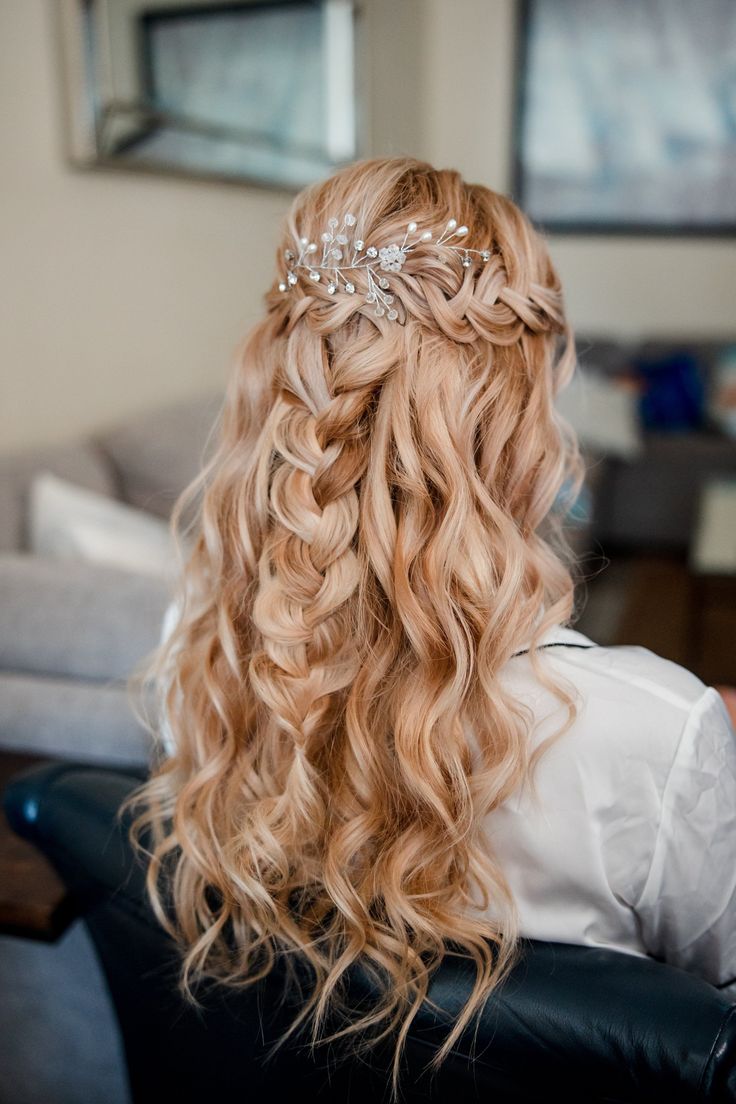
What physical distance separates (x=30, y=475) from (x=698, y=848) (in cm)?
160

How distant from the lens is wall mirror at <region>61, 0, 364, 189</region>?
2.21 m

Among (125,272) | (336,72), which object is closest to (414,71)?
(336,72)

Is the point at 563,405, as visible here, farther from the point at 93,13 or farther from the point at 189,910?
A: the point at 189,910

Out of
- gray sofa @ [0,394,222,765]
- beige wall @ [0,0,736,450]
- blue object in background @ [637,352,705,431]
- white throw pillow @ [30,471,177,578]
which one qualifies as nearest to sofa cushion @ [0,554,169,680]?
gray sofa @ [0,394,222,765]

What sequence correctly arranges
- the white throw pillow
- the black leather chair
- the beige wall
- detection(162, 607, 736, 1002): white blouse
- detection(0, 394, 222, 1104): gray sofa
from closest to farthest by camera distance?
the black leather chair → detection(162, 607, 736, 1002): white blouse → detection(0, 394, 222, 1104): gray sofa → the white throw pillow → the beige wall

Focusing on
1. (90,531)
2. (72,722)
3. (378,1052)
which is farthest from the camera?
(90,531)

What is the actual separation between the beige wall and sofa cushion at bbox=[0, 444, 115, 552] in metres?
0.13

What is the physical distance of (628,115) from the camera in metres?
4.38

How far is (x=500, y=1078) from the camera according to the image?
0.65 m

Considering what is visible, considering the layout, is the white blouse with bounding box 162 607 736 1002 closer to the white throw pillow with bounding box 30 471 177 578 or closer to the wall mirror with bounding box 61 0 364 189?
the white throw pillow with bounding box 30 471 177 578

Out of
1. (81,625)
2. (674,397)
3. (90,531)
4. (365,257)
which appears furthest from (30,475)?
(674,397)

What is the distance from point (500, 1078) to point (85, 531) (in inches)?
49.4

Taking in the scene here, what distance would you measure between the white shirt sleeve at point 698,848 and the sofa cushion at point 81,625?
27.4 inches

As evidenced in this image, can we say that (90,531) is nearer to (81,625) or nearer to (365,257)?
(81,625)
